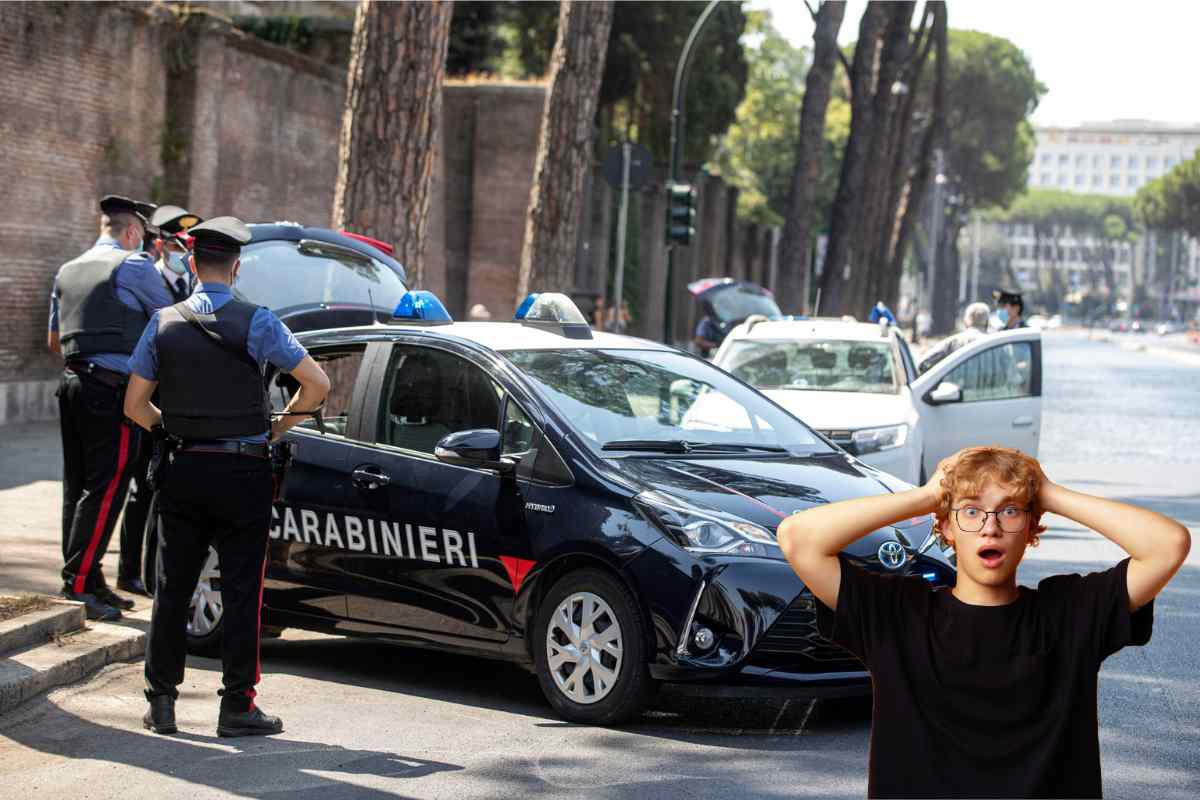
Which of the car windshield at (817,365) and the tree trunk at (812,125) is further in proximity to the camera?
the tree trunk at (812,125)

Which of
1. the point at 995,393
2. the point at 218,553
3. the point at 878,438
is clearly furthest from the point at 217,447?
the point at 995,393

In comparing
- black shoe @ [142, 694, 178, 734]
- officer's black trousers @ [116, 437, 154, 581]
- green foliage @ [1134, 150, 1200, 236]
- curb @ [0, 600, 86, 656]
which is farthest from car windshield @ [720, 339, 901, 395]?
green foliage @ [1134, 150, 1200, 236]

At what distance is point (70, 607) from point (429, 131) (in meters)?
6.37

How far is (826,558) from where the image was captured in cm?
359

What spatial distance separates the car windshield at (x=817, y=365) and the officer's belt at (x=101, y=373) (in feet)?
21.8

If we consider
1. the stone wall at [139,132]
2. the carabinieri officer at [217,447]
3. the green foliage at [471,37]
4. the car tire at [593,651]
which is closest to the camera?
the carabinieri officer at [217,447]

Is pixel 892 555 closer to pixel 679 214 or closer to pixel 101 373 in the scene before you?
pixel 101 373

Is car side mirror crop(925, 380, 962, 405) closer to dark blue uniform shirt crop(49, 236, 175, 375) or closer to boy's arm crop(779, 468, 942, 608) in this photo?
dark blue uniform shirt crop(49, 236, 175, 375)

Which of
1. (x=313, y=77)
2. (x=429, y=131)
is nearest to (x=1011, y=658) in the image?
(x=429, y=131)

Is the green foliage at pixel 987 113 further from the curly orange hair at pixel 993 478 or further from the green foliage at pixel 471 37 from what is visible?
the curly orange hair at pixel 993 478

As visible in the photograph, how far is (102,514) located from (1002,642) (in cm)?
625

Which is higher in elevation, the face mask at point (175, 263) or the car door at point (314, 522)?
the face mask at point (175, 263)

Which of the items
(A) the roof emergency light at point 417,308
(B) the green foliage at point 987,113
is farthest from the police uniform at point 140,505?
(B) the green foliage at point 987,113

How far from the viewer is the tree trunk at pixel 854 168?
39.2 meters
